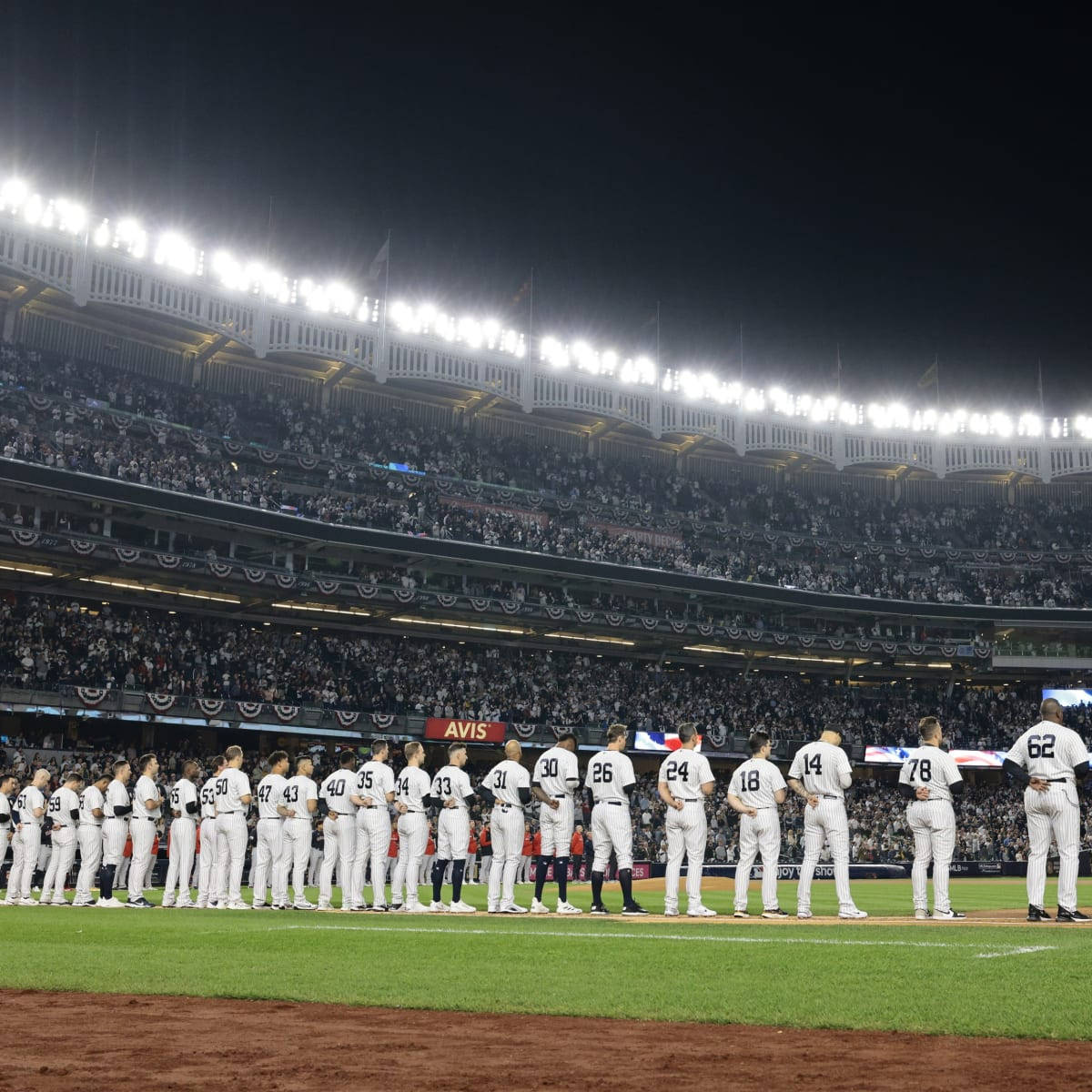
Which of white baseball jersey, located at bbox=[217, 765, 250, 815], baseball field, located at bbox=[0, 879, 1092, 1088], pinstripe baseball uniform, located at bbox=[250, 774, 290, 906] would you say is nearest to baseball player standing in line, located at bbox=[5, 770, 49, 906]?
white baseball jersey, located at bbox=[217, 765, 250, 815]

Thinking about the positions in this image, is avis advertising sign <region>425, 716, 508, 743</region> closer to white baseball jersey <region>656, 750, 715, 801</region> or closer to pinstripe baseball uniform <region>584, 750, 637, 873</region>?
pinstripe baseball uniform <region>584, 750, 637, 873</region>

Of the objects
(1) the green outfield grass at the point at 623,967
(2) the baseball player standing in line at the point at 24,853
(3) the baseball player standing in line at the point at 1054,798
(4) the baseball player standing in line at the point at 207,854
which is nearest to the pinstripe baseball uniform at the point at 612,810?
(1) the green outfield grass at the point at 623,967

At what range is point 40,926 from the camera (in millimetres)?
13617

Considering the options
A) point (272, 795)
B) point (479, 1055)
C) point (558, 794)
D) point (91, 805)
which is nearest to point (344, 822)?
point (272, 795)

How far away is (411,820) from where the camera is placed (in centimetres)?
1734

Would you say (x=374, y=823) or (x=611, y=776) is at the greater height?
(x=611, y=776)

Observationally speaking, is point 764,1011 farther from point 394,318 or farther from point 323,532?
point 394,318

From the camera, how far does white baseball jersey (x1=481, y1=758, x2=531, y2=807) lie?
16.0 m

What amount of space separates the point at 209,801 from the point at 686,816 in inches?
330

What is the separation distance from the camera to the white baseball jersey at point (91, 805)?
1880 centimetres

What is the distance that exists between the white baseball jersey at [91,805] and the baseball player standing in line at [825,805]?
1129 cm

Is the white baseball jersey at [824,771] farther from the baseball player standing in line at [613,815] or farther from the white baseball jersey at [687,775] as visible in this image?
the baseball player standing in line at [613,815]

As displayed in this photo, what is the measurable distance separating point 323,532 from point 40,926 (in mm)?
31489

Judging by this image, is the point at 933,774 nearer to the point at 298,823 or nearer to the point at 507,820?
the point at 507,820
